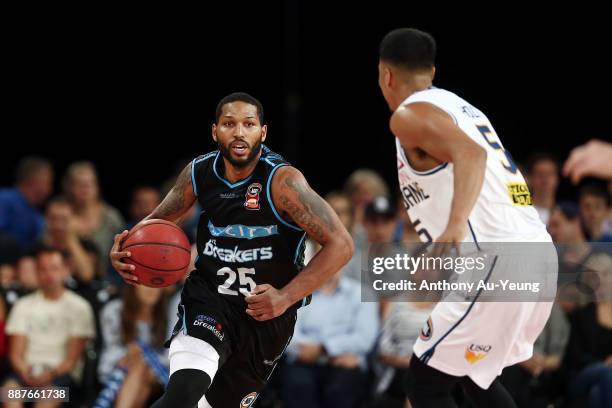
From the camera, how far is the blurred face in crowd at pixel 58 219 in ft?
27.7

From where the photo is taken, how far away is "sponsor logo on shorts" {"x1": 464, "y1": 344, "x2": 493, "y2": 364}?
186 inches

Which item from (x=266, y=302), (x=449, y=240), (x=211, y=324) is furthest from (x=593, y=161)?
(x=211, y=324)

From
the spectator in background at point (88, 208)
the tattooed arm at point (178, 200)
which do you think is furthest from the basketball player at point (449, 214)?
the spectator in background at point (88, 208)

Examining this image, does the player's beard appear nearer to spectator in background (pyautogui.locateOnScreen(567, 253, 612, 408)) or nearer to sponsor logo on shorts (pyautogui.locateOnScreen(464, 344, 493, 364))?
sponsor logo on shorts (pyautogui.locateOnScreen(464, 344, 493, 364))

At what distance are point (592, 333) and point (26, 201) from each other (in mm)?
5452

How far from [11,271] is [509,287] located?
5.24 meters

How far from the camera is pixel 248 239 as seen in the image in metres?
5.12

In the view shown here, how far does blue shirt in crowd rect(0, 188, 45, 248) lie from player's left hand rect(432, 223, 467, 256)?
5.84m

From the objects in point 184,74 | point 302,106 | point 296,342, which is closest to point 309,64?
point 302,106

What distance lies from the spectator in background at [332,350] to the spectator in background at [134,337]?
3.53 feet

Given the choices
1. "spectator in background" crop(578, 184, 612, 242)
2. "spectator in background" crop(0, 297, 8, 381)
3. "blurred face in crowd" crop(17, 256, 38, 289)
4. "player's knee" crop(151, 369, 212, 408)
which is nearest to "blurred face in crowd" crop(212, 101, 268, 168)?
"player's knee" crop(151, 369, 212, 408)

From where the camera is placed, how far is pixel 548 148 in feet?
34.8

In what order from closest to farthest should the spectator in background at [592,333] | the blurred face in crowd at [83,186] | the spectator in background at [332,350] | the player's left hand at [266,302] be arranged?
the player's left hand at [266,302] → the spectator in background at [592,333] → the spectator in background at [332,350] → the blurred face in crowd at [83,186]

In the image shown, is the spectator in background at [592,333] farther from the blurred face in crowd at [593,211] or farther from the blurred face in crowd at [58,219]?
the blurred face in crowd at [58,219]
